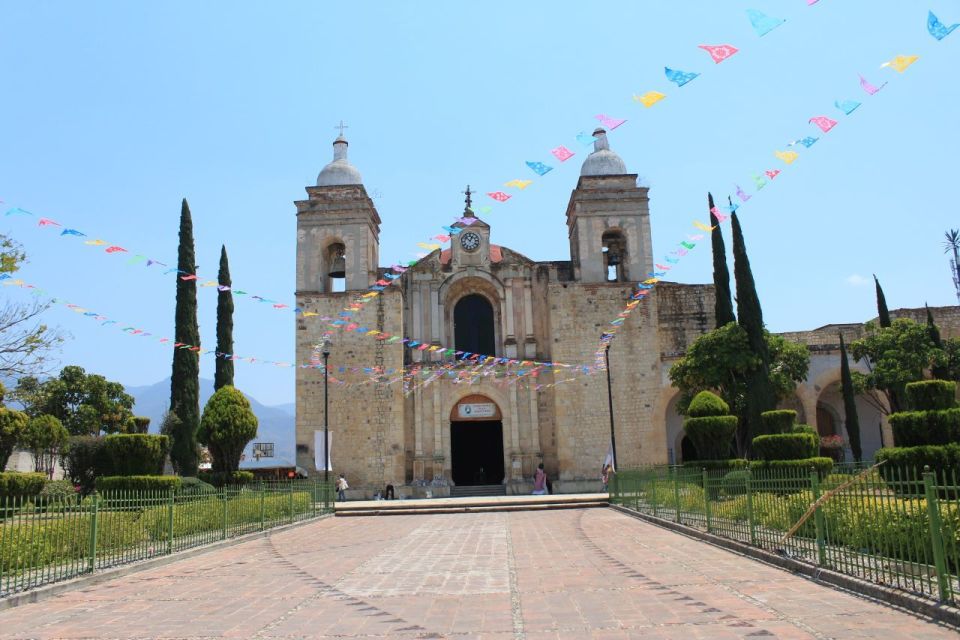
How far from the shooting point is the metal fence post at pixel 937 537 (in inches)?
249

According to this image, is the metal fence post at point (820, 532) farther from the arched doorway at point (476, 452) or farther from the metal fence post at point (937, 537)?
the arched doorway at point (476, 452)

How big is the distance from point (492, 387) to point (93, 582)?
21798 millimetres

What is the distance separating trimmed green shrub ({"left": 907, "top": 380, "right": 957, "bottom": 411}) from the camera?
15.0 meters

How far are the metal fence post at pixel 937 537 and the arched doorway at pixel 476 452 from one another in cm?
2508

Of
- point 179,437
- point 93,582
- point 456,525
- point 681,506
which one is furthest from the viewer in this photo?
point 179,437

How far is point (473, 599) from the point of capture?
25.3 feet

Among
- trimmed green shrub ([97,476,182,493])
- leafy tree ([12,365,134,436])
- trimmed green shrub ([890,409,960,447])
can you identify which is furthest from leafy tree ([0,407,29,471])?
leafy tree ([12,365,134,436])

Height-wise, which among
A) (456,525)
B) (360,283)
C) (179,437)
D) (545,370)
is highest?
(360,283)

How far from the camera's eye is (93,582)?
32.2ft

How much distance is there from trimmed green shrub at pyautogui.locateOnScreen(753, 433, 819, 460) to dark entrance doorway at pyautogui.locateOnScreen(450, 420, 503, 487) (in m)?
14.3

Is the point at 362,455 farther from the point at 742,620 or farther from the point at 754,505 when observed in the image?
the point at 742,620

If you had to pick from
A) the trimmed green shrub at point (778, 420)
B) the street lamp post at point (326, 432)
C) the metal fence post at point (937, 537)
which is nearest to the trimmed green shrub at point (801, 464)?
the trimmed green shrub at point (778, 420)

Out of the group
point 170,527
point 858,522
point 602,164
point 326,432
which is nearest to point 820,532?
point 858,522

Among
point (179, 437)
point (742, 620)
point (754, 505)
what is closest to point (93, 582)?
point (742, 620)
